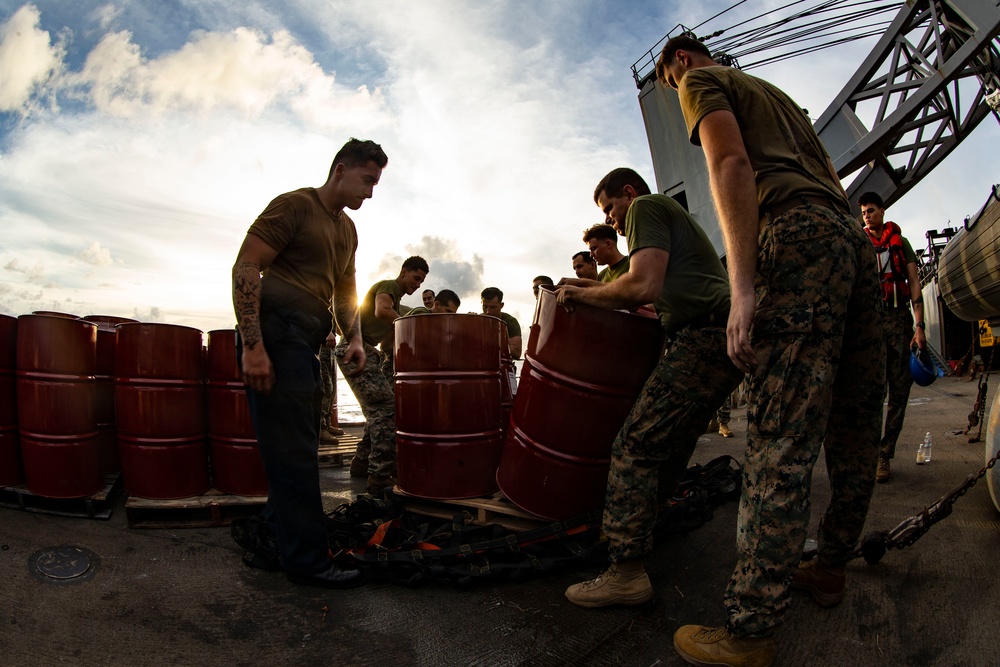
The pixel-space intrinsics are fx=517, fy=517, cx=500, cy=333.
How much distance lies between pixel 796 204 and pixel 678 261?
0.70 metres

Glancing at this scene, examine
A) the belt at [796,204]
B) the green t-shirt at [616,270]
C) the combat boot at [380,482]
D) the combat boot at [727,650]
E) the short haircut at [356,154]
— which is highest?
the short haircut at [356,154]

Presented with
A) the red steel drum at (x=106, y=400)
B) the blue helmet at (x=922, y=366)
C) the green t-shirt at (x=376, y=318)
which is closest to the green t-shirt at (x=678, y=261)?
the blue helmet at (x=922, y=366)

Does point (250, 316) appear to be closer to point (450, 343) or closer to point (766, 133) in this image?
point (450, 343)

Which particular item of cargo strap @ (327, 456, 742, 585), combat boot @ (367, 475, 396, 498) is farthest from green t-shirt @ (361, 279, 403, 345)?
cargo strap @ (327, 456, 742, 585)

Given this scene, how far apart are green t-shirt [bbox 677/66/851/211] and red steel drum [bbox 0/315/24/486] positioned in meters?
4.00

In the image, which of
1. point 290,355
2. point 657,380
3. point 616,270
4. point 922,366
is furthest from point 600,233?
point 922,366

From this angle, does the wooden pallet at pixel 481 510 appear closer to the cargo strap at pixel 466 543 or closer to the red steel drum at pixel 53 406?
the cargo strap at pixel 466 543

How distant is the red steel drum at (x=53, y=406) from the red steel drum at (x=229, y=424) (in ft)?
2.46

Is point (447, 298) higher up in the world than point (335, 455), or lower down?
higher up

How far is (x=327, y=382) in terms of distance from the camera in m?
6.85

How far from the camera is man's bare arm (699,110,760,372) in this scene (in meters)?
1.44

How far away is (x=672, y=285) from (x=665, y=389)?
0.46 meters

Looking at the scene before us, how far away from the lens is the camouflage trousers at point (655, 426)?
196 cm

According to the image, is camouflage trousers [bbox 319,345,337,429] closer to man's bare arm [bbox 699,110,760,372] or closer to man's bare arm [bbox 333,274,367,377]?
man's bare arm [bbox 333,274,367,377]
